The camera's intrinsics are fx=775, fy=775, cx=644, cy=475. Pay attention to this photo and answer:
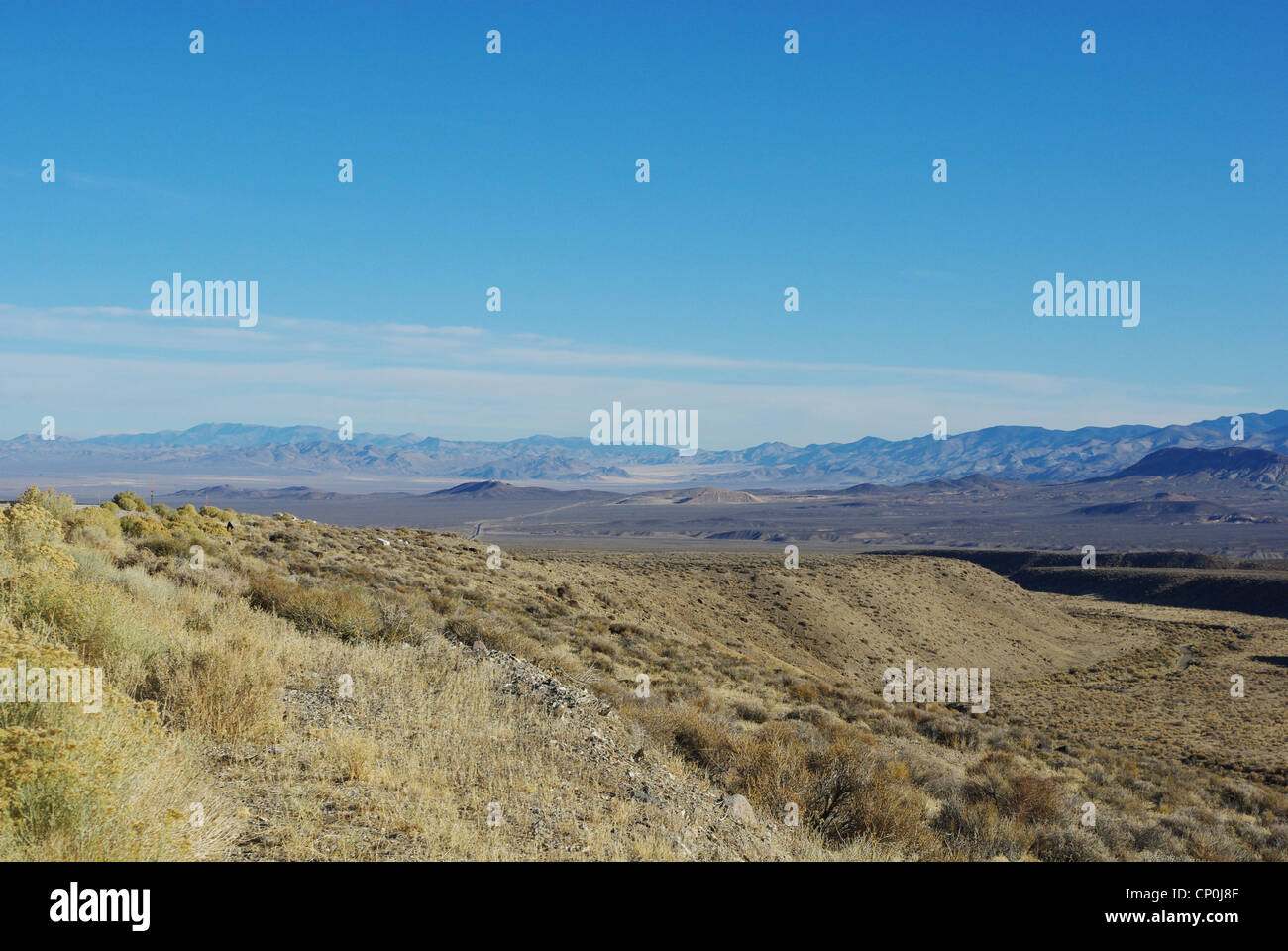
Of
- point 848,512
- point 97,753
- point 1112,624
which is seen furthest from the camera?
point 848,512

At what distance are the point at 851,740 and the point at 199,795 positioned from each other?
9.15 meters

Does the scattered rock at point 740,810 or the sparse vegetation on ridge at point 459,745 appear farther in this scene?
the scattered rock at point 740,810

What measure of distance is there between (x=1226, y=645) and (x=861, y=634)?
974 inches

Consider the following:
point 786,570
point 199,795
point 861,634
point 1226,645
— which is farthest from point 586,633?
point 1226,645

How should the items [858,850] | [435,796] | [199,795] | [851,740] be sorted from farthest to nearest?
[851,740] < [858,850] < [435,796] < [199,795]

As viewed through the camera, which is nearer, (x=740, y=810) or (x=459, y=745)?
(x=459, y=745)

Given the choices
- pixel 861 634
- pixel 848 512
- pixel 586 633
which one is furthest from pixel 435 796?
pixel 848 512

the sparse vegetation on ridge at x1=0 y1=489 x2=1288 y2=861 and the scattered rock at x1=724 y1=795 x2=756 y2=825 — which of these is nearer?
the sparse vegetation on ridge at x1=0 y1=489 x2=1288 y2=861

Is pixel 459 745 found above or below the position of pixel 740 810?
above

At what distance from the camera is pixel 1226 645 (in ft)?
154

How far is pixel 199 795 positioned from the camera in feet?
16.6
